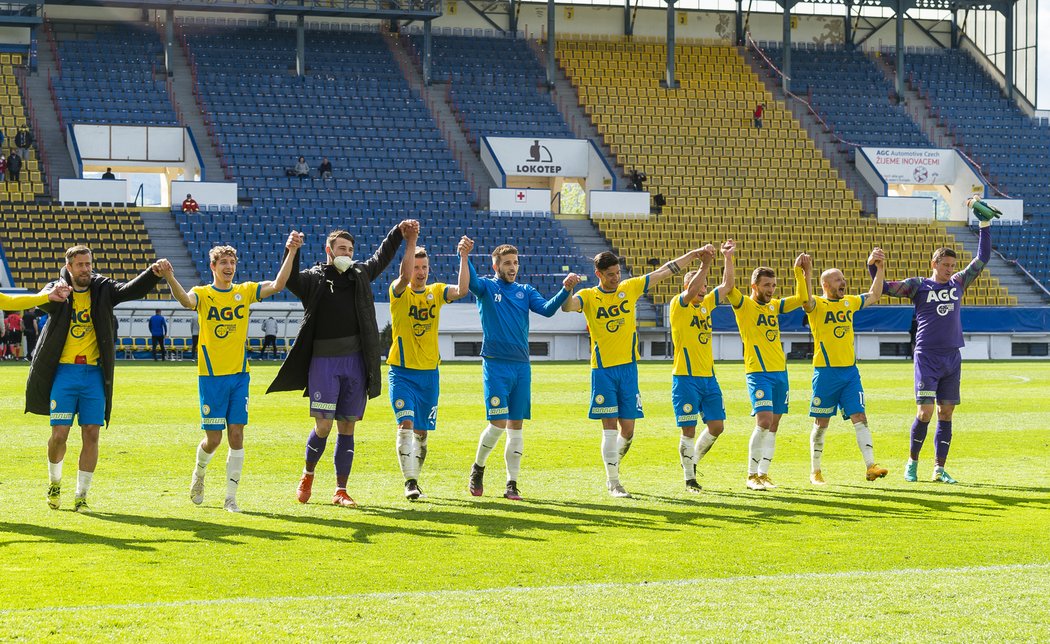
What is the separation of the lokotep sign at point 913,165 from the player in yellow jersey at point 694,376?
39819 millimetres

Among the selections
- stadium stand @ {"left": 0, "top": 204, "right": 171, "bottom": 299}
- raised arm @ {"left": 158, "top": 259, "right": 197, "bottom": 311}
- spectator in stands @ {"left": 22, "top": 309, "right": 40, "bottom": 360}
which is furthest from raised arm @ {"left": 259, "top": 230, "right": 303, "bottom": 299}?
stadium stand @ {"left": 0, "top": 204, "right": 171, "bottom": 299}

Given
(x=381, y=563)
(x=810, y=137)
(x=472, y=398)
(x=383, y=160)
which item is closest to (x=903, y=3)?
(x=810, y=137)

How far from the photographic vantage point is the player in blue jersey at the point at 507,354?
11375 millimetres

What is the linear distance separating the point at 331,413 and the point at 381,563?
2548 mm

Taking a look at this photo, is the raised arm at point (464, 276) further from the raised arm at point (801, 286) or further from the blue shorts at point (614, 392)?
the raised arm at point (801, 286)

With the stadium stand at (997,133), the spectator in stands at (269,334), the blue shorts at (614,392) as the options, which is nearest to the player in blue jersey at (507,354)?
the blue shorts at (614,392)

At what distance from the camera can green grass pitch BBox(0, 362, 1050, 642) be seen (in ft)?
22.1

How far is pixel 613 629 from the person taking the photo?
662cm

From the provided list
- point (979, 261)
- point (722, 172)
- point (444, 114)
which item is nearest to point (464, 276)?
point (979, 261)

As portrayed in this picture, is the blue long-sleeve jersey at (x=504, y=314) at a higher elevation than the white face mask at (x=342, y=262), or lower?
lower

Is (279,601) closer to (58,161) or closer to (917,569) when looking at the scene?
(917,569)

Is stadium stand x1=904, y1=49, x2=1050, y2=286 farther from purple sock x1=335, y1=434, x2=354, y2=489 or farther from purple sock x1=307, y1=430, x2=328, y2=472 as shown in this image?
purple sock x1=307, y1=430, x2=328, y2=472

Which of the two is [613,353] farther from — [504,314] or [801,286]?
[801,286]

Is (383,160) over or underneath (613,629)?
over
